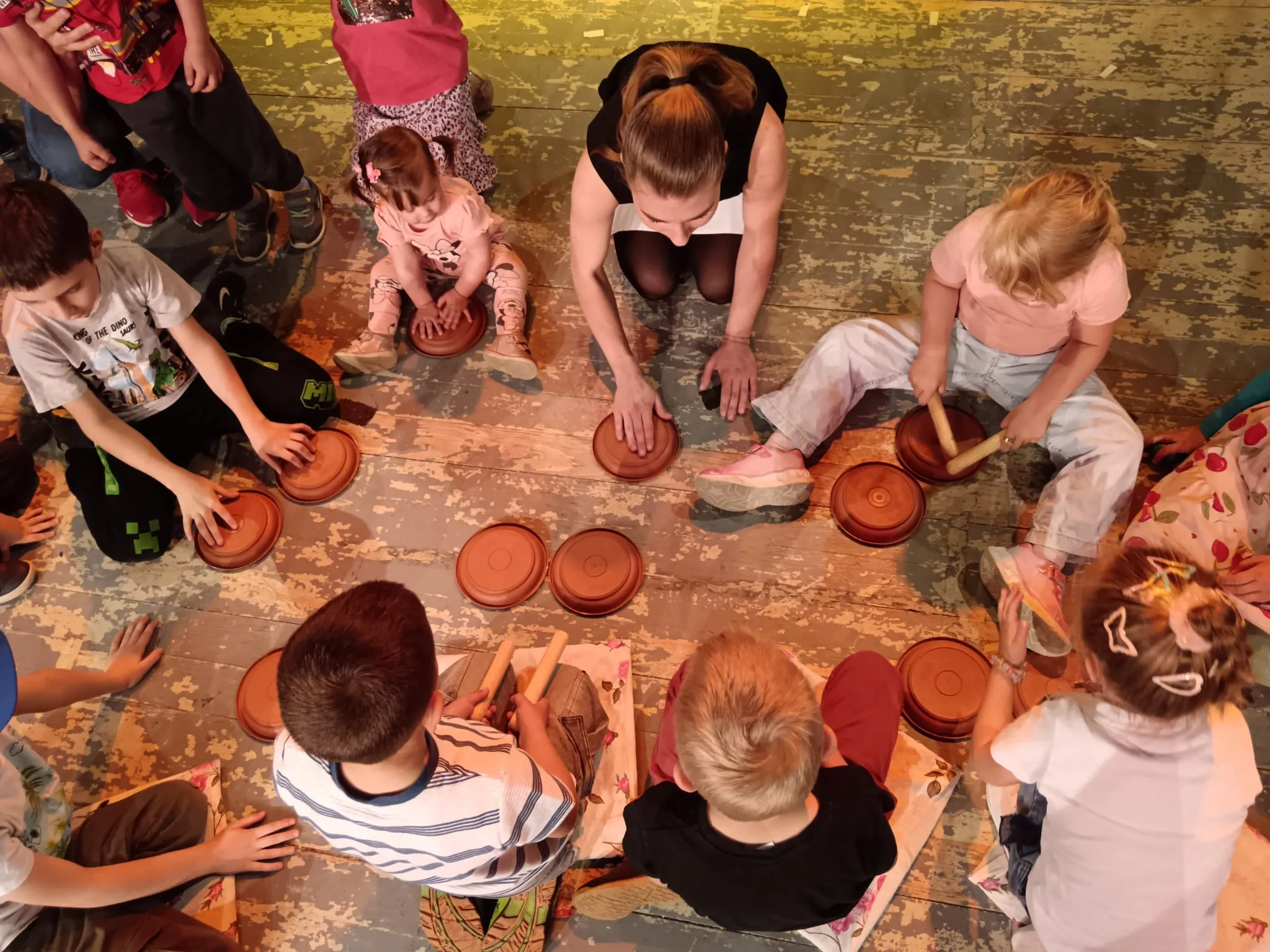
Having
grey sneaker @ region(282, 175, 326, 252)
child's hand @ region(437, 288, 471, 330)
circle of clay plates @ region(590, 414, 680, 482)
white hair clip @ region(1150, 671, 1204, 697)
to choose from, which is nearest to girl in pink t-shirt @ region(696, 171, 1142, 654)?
circle of clay plates @ region(590, 414, 680, 482)

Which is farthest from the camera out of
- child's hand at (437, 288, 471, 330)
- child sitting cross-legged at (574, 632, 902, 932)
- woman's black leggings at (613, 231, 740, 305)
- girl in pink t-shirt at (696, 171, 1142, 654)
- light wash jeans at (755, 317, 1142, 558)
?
child's hand at (437, 288, 471, 330)

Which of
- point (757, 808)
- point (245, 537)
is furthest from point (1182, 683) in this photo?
point (245, 537)

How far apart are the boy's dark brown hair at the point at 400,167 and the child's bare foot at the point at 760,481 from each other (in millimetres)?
900

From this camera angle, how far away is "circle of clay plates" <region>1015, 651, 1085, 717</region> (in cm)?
167

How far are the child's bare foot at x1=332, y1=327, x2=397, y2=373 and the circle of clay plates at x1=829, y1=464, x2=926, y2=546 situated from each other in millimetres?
1146

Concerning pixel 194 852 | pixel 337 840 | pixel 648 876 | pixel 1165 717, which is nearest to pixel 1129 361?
pixel 1165 717

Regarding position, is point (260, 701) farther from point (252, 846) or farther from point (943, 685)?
point (943, 685)

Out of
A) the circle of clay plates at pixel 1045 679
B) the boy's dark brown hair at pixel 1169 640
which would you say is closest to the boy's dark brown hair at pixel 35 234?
the boy's dark brown hair at pixel 1169 640

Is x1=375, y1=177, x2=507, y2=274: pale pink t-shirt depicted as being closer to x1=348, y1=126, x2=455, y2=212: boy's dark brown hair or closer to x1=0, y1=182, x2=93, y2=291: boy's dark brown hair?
x1=348, y1=126, x2=455, y2=212: boy's dark brown hair

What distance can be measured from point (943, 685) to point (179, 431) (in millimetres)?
1800

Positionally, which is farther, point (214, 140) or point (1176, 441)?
point (214, 140)

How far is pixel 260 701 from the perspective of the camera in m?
1.81

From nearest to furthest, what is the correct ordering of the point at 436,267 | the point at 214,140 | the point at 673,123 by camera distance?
the point at 673,123 < the point at 214,140 < the point at 436,267

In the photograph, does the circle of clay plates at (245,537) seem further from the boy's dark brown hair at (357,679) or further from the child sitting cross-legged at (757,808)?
the child sitting cross-legged at (757,808)
